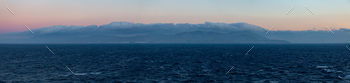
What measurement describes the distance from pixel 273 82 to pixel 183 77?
16694 mm

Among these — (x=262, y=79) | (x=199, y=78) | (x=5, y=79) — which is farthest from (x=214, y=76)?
(x=5, y=79)

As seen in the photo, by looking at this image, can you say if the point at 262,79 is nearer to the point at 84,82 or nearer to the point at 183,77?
the point at 183,77

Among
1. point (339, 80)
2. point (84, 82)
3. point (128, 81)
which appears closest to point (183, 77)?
point (128, 81)

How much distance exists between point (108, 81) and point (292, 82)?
3298 centimetres

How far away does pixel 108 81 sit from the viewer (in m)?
44.1

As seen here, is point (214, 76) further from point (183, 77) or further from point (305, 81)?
point (305, 81)

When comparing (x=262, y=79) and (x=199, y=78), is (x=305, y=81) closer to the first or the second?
(x=262, y=79)

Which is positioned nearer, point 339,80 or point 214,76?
point 339,80

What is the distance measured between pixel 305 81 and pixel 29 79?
51.3 meters

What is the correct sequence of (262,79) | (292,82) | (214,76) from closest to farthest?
(292,82) → (262,79) → (214,76)

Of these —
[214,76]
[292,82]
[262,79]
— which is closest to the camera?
[292,82]

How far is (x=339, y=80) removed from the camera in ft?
142

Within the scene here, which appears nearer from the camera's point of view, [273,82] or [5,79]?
[273,82]

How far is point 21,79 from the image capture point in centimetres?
4584
